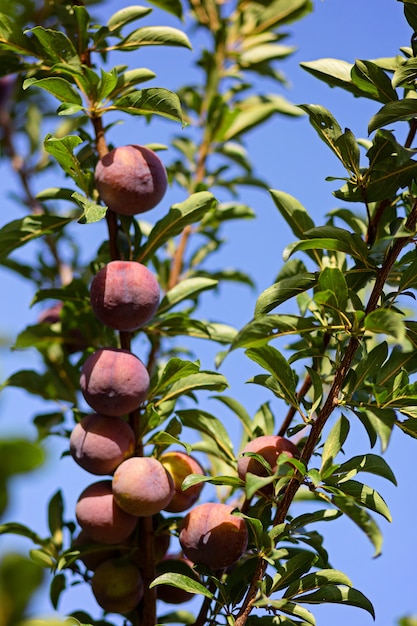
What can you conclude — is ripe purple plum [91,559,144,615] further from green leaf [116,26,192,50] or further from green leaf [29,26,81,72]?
green leaf [116,26,192,50]

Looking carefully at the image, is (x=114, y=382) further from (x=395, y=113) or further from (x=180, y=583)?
(x=395, y=113)

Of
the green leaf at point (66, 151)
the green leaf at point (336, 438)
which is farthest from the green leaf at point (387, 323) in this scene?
the green leaf at point (66, 151)

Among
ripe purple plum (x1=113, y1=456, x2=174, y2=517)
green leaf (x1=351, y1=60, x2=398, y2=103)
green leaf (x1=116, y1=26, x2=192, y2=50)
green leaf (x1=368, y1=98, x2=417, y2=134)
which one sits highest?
green leaf (x1=116, y1=26, x2=192, y2=50)

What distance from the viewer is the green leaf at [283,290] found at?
3.71 ft

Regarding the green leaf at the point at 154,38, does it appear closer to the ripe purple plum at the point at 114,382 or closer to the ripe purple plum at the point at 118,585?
the ripe purple plum at the point at 114,382

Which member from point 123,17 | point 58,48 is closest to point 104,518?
point 58,48

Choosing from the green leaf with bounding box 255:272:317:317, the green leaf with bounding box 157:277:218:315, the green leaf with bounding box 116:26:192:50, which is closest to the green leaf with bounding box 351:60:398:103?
the green leaf with bounding box 255:272:317:317

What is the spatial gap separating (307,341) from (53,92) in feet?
2.19

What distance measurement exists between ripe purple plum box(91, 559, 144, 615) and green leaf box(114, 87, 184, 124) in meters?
0.82

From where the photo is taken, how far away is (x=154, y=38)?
4.93 feet

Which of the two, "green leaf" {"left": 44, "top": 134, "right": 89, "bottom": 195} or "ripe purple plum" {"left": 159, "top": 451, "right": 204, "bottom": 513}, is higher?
"green leaf" {"left": 44, "top": 134, "right": 89, "bottom": 195}

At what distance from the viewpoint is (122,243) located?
1472mm

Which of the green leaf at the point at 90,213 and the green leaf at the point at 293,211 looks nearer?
the green leaf at the point at 90,213

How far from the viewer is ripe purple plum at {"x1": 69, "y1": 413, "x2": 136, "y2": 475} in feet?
4.28
